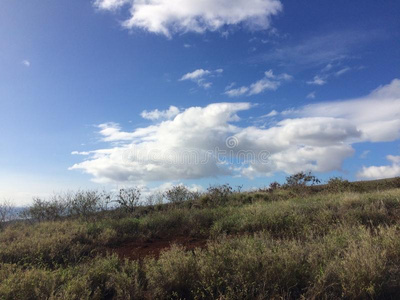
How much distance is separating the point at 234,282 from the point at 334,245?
263 cm

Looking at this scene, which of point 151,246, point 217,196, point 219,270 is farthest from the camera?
point 217,196

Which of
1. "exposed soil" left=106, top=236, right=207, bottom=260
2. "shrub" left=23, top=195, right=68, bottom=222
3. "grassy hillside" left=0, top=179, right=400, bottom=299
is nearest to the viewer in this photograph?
"grassy hillside" left=0, top=179, right=400, bottom=299

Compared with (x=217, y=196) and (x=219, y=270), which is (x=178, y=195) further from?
(x=219, y=270)

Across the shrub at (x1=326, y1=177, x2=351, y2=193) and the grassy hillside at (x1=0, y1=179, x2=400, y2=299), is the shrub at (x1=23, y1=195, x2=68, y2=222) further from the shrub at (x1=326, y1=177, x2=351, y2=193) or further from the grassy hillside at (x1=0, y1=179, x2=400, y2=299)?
the shrub at (x1=326, y1=177, x2=351, y2=193)

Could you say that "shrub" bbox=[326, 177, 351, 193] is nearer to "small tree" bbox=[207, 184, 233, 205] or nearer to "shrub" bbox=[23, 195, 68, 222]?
"small tree" bbox=[207, 184, 233, 205]

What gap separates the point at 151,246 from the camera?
9.01 meters

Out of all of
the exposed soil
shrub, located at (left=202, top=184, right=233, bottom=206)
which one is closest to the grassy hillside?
the exposed soil

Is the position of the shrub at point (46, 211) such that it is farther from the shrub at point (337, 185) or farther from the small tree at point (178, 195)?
the shrub at point (337, 185)

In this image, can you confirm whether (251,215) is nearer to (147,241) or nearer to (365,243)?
(147,241)

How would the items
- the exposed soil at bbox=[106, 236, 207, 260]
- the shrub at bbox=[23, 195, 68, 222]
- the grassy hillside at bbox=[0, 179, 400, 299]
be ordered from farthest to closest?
the shrub at bbox=[23, 195, 68, 222] < the exposed soil at bbox=[106, 236, 207, 260] < the grassy hillside at bbox=[0, 179, 400, 299]

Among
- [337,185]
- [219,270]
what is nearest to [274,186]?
[337,185]

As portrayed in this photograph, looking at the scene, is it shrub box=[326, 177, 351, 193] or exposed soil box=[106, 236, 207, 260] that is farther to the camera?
shrub box=[326, 177, 351, 193]

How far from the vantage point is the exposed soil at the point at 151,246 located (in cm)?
802

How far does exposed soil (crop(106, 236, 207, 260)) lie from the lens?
8.02 meters
